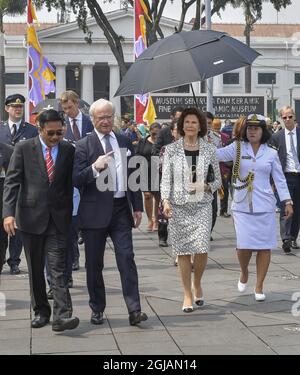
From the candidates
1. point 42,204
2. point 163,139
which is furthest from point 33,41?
point 42,204

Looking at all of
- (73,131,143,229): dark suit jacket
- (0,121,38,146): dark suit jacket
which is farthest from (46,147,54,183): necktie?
(0,121,38,146): dark suit jacket

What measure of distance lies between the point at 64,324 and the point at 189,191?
1597mm

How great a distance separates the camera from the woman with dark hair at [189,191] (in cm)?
712

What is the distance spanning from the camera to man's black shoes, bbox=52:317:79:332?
635 cm

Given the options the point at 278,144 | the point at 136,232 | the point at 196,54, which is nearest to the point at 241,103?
the point at 136,232

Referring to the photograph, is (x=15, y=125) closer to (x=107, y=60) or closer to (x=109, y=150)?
(x=109, y=150)

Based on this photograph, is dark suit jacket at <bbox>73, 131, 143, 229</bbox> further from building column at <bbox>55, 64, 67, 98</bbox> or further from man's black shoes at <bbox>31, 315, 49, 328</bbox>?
building column at <bbox>55, 64, 67, 98</bbox>

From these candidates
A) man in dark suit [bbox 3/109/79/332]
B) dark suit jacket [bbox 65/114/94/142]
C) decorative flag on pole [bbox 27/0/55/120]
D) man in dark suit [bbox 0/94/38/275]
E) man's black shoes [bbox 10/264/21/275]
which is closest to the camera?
man in dark suit [bbox 3/109/79/332]

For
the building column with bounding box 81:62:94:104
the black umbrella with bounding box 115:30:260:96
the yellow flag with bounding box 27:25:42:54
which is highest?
the building column with bounding box 81:62:94:104

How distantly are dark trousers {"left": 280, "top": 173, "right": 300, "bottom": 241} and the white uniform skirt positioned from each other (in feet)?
10.0

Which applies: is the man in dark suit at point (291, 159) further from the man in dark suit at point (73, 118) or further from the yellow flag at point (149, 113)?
the yellow flag at point (149, 113)

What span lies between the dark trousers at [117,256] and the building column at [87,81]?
70.2 m

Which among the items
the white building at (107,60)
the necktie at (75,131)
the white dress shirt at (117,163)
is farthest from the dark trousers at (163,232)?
the white building at (107,60)

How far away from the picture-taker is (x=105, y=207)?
6.54 meters
